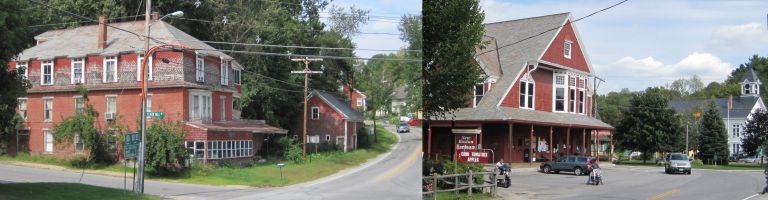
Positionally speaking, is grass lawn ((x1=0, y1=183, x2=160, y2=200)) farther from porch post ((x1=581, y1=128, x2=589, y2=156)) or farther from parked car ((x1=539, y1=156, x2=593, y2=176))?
porch post ((x1=581, y1=128, x2=589, y2=156))

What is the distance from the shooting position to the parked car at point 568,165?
4707 millimetres

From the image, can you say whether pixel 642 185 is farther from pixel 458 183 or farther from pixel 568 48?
pixel 458 183

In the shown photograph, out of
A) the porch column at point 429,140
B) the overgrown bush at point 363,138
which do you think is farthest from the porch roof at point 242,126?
the porch column at point 429,140

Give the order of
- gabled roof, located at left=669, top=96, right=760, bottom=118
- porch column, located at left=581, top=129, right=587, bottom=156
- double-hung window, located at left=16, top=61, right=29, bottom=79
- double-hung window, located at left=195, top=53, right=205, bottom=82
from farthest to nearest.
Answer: double-hung window, located at left=195, top=53, right=205, bottom=82
double-hung window, located at left=16, top=61, right=29, bottom=79
porch column, located at left=581, top=129, right=587, bottom=156
gabled roof, located at left=669, top=96, right=760, bottom=118

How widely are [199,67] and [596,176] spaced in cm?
298

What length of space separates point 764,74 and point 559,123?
4.69 feet

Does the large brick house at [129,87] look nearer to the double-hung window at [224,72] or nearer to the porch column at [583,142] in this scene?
the double-hung window at [224,72]

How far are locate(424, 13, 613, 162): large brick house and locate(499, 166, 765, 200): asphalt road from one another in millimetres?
190

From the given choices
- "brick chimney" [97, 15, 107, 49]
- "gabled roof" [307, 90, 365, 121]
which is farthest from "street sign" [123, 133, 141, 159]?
"gabled roof" [307, 90, 365, 121]

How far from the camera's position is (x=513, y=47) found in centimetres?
477

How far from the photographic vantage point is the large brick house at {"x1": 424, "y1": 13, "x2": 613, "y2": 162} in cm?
458

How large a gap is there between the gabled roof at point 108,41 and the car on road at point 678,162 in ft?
10.6

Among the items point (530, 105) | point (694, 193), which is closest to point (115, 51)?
point (530, 105)

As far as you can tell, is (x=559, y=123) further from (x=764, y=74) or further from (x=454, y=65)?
(x=764, y=74)
